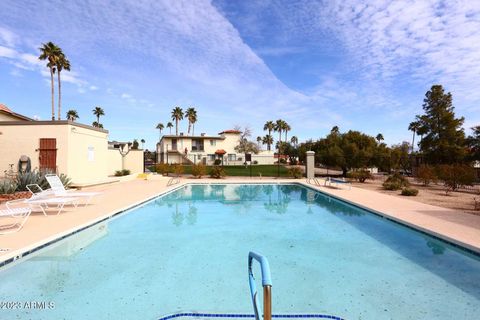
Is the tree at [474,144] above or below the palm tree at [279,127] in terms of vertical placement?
below

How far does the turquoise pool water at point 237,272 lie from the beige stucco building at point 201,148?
126 ft

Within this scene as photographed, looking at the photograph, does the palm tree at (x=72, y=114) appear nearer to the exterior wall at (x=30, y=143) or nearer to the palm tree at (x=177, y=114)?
the palm tree at (x=177, y=114)

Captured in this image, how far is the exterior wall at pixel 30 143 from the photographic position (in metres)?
15.9

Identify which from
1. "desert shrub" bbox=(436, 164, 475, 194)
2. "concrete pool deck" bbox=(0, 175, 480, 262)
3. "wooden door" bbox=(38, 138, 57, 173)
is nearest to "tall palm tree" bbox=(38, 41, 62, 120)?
"wooden door" bbox=(38, 138, 57, 173)

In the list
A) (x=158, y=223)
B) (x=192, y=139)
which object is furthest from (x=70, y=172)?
(x=192, y=139)

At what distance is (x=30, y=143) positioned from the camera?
52.5 ft

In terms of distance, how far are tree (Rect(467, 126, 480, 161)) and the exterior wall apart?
39236 millimetres

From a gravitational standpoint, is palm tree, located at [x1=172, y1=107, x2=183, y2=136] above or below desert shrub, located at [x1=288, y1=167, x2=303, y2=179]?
above

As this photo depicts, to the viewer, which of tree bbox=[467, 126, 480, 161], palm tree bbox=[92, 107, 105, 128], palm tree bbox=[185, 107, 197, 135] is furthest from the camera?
palm tree bbox=[185, 107, 197, 135]

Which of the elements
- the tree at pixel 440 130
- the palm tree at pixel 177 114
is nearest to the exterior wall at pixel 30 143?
the tree at pixel 440 130

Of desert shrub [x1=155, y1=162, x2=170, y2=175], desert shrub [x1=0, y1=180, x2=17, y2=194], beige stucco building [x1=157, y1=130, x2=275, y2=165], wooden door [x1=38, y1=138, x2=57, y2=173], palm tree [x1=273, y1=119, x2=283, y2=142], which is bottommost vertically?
desert shrub [x1=0, y1=180, x2=17, y2=194]

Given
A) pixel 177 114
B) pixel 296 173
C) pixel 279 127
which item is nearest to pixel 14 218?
pixel 296 173

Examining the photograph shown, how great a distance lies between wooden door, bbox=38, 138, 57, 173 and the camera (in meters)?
15.9

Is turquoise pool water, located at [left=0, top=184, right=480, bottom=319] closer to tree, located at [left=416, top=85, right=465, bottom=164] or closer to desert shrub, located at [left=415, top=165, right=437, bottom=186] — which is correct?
desert shrub, located at [left=415, top=165, right=437, bottom=186]
